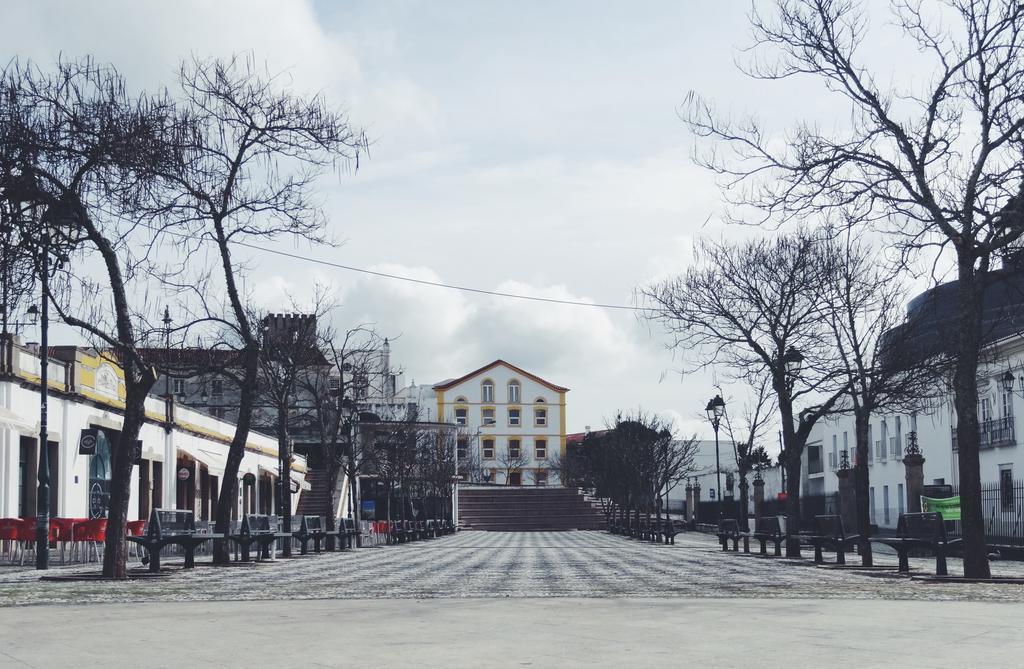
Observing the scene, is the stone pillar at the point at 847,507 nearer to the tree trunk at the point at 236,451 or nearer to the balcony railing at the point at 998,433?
the balcony railing at the point at 998,433

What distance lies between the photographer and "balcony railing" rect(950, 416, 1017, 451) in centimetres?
4184

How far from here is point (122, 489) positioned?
17.6 meters

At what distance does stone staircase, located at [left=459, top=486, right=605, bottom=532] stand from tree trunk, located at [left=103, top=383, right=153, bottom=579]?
58.9 meters

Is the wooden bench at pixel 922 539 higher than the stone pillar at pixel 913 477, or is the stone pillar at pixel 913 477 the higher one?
the stone pillar at pixel 913 477

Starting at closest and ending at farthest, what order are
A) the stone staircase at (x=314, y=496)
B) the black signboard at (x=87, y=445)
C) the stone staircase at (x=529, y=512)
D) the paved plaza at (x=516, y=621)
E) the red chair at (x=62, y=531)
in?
the paved plaza at (x=516, y=621) → the red chair at (x=62, y=531) → the black signboard at (x=87, y=445) → the stone staircase at (x=314, y=496) → the stone staircase at (x=529, y=512)

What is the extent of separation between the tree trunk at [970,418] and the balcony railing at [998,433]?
2629 cm

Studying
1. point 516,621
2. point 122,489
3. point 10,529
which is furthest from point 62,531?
point 516,621

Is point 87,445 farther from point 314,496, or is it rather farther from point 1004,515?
point 314,496

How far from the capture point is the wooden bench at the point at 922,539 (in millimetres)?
17516

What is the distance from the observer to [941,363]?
71.1ft

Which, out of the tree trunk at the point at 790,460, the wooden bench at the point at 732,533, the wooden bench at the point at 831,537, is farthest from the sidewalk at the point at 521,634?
the wooden bench at the point at 732,533

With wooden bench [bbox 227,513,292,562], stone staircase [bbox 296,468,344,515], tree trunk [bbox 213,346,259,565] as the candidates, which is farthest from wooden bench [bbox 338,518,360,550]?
stone staircase [bbox 296,468,344,515]

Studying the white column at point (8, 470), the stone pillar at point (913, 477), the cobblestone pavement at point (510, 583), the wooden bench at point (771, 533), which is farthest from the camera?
the stone pillar at point (913, 477)

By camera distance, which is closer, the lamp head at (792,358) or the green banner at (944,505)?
the lamp head at (792,358)
